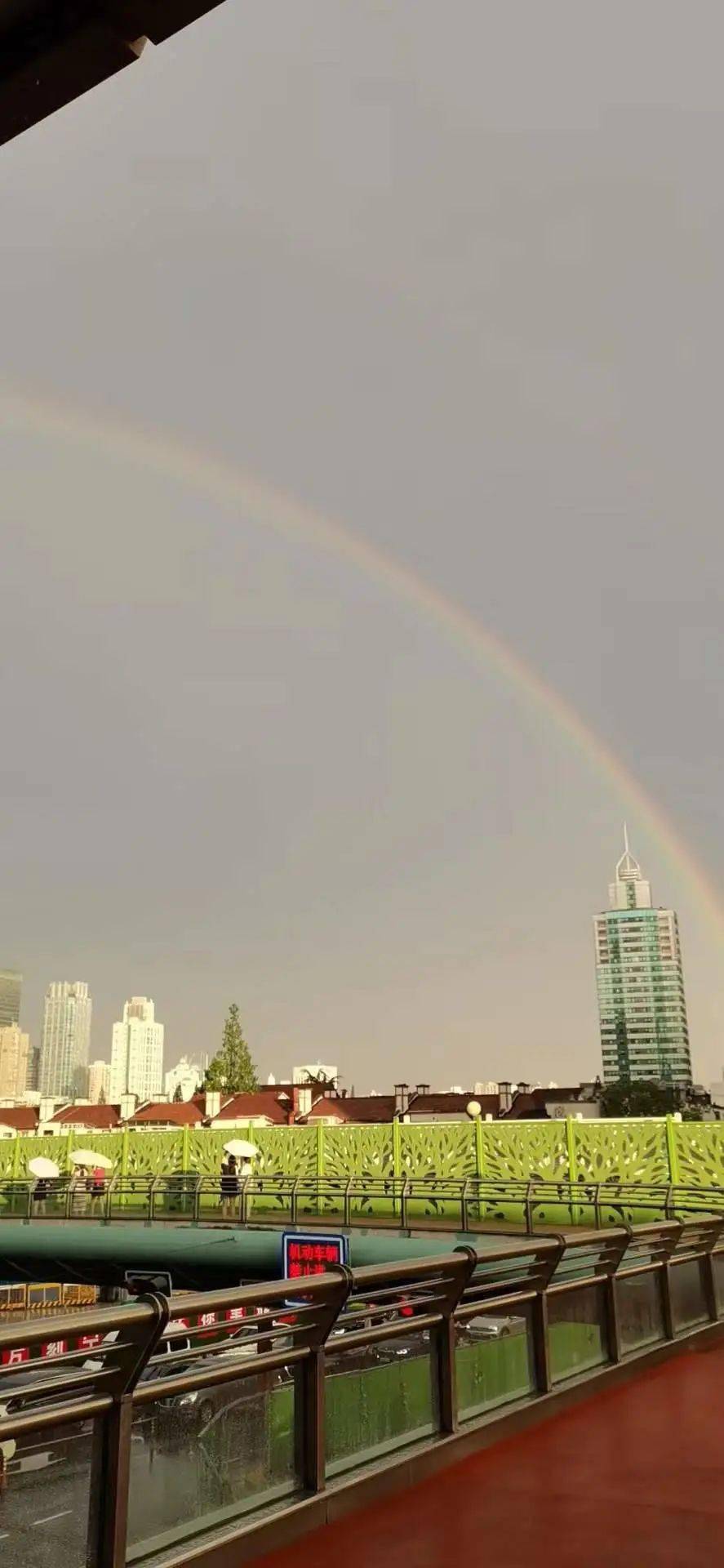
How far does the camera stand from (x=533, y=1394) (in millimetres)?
7156

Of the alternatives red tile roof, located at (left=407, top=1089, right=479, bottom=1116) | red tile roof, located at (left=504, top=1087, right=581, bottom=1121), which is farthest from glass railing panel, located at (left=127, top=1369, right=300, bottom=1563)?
red tile roof, located at (left=407, top=1089, right=479, bottom=1116)

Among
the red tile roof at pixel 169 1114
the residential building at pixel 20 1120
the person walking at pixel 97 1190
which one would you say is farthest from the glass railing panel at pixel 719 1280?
the residential building at pixel 20 1120

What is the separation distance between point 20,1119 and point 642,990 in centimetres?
10279

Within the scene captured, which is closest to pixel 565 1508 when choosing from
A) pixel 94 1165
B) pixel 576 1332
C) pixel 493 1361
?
pixel 493 1361

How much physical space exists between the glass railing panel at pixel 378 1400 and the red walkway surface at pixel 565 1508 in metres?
0.26

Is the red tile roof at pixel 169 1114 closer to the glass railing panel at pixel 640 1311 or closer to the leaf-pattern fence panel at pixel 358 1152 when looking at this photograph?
the leaf-pattern fence panel at pixel 358 1152

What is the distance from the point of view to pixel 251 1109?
77.2 metres

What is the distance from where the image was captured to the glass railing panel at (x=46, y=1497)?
3.71 metres

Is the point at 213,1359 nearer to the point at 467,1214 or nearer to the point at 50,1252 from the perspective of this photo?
the point at 467,1214

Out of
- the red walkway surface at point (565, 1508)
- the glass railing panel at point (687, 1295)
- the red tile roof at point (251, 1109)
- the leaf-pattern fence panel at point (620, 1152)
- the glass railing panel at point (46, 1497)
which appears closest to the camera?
the glass railing panel at point (46, 1497)

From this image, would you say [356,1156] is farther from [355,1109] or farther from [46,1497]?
[355,1109]

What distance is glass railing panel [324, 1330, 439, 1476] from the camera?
533 centimetres

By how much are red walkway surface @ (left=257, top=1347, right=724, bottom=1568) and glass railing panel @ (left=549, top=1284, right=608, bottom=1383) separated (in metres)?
0.53

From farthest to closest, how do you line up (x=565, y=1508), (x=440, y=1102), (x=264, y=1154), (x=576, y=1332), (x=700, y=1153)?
(x=440, y=1102) < (x=264, y=1154) < (x=700, y=1153) < (x=576, y=1332) < (x=565, y=1508)
